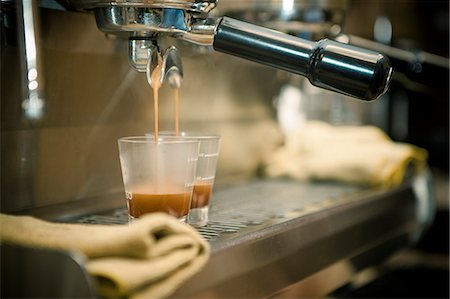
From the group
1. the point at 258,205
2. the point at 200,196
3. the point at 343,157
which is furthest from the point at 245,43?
the point at 343,157

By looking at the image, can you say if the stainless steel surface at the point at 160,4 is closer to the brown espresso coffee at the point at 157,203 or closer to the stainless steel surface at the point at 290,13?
the brown espresso coffee at the point at 157,203

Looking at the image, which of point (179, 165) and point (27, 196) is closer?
point (179, 165)

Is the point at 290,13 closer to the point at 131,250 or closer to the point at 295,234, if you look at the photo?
the point at 295,234

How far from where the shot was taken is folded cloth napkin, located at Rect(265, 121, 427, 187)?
1.11 meters

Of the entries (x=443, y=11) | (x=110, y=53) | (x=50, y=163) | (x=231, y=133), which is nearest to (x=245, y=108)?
(x=231, y=133)

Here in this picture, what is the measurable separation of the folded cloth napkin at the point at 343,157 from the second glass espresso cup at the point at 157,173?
20.5 inches

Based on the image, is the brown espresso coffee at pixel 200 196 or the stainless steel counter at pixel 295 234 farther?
the brown espresso coffee at pixel 200 196

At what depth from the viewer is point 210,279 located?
0.57 metres

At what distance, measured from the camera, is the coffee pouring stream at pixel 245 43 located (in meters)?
0.62

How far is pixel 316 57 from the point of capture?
63 centimetres

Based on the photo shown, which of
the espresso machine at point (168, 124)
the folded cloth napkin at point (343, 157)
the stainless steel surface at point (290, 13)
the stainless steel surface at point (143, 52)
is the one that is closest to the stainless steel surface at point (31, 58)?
the espresso machine at point (168, 124)

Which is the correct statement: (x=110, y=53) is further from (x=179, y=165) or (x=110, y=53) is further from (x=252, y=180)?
(x=252, y=180)

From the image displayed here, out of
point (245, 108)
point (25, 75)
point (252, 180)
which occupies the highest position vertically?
point (25, 75)

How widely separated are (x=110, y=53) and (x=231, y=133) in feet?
1.10
